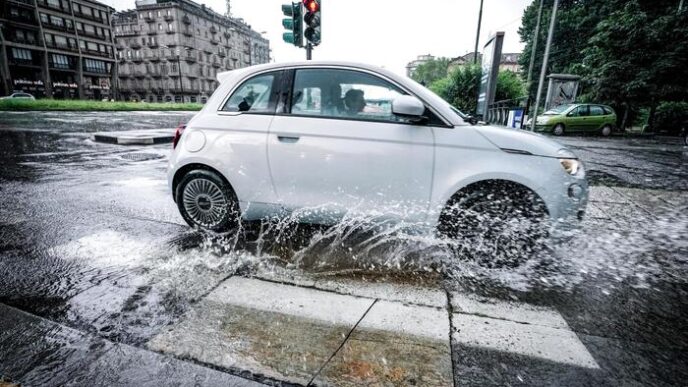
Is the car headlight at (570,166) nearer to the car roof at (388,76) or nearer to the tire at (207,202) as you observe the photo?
the car roof at (388,76)

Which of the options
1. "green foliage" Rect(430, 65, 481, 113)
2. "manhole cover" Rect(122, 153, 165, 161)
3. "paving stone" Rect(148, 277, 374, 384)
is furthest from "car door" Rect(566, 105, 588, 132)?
"paving stone" Rect(148, 277, 374, 384)

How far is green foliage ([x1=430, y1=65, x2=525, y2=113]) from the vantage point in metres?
16.4

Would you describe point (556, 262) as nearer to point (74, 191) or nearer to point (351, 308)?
point (351, 308)

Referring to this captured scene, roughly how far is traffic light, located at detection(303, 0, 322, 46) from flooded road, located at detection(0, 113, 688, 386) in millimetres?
5253

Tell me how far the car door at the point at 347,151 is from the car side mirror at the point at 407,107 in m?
0.19

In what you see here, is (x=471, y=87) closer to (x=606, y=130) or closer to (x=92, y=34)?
(x=606, y=130)

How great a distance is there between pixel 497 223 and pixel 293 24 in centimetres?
698

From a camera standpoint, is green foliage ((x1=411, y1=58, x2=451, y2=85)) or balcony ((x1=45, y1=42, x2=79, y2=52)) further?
green foliage ((x1=411, y1=58, x2=451, y2=85))

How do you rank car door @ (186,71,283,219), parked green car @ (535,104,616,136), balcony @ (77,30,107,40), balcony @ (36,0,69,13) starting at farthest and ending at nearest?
balcony @ (77,30,107,40), balcony @ (36,0,69,13), parked green car @ (535,104,616,136), car door @ (186,71,283,219)

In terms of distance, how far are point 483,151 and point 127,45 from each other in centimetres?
8975

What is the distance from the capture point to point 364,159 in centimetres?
284

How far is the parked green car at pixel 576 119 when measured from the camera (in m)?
15.6

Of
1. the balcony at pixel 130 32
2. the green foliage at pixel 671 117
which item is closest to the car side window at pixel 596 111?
the green foliage at pixel 671 117

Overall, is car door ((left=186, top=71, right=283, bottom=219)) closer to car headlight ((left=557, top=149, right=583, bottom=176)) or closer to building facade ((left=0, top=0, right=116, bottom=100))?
car headlight ((left=557, top=149, right=583, bottom=176))
